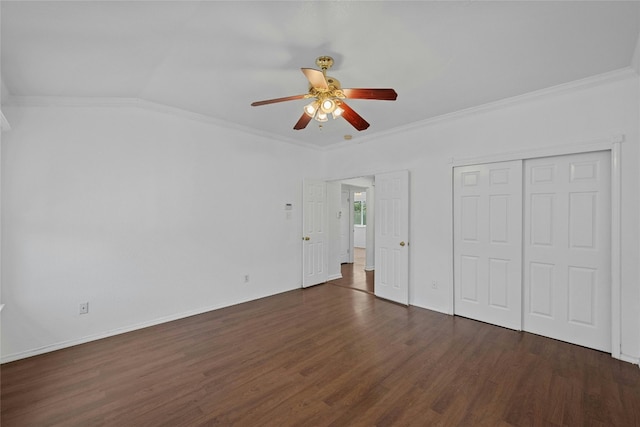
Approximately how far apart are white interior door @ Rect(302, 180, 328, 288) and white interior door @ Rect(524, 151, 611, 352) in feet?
10.8

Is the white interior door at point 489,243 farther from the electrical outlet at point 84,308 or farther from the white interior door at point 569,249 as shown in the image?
the electrical outlet at point 84,308

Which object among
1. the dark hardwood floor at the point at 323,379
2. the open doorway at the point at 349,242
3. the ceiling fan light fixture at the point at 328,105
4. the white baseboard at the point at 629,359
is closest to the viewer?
the dark hardwood floor at the point at 323,379

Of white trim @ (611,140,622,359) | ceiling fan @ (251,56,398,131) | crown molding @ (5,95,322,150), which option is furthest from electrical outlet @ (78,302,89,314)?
white trim @ (611,140,622,359)

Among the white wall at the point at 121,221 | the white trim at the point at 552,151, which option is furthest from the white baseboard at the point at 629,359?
the white wall at the point at 121,221

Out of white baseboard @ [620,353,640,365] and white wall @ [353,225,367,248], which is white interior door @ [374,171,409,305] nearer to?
white baseboard @ [620,353,640,365]

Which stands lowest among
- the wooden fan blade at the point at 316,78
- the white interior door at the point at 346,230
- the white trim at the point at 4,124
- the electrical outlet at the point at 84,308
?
the electrical outlet at the point at 84,308

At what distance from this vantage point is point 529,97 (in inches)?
124

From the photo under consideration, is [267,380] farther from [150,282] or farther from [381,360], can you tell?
[150,282]

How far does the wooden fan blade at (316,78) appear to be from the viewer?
6.55 feet

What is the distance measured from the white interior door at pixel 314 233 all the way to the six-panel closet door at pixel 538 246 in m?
2.52

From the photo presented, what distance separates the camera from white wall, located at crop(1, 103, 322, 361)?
279 centimetres

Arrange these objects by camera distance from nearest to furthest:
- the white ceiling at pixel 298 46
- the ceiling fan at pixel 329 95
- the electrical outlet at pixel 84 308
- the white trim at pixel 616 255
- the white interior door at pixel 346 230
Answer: the white ceiling at pixel 298 46 → the ceiling fan at pixel 329 95 → the white trim at pixel 616 255 → the electrical outlet at pixel 84 308 → the white interior door at pixel 346 230

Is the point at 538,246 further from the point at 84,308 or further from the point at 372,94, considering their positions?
the point at 84,308

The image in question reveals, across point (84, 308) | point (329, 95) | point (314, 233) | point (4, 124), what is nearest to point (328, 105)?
point (329, 95)
